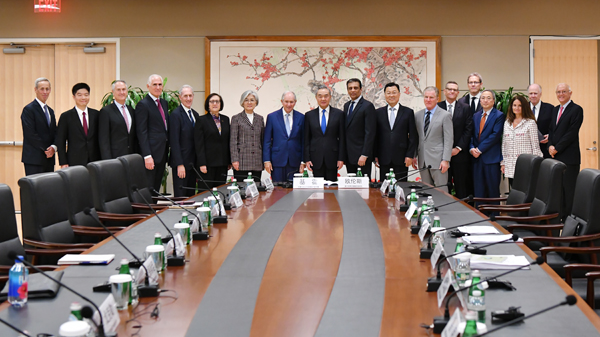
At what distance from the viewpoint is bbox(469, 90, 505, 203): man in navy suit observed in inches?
235

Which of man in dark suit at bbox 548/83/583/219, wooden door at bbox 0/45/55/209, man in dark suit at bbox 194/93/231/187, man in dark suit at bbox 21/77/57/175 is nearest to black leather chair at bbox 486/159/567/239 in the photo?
man in dark suit at bbox 548/83/583/219

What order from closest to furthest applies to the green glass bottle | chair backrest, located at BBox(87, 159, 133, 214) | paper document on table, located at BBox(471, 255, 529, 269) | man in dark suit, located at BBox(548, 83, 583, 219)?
the green glass bottle < paper document on table, located at BBox(471, 255, 529, 269) < chair backrest, located at BBox(87, 159, 133, 214) < man in dark suit, located at BBox(548, 83, 583, 219)

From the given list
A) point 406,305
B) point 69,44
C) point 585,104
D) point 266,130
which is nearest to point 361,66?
point 266,130

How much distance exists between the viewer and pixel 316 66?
765 cm

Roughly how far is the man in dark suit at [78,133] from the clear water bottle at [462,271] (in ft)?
15.4

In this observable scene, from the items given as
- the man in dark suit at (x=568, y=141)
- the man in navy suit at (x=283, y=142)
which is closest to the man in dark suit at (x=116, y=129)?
the man in navy suit at (x=283, y=142)

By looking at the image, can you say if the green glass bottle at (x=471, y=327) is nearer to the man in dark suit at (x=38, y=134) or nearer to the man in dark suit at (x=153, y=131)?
the man in dark suit at (x=153, y=131)

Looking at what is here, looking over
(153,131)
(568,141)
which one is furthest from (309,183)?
(568,141)

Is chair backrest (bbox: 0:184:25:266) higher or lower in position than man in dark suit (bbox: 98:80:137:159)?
lower

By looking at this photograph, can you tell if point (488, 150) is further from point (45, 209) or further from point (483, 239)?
point (45, 209)

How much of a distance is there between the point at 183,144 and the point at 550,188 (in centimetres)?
370

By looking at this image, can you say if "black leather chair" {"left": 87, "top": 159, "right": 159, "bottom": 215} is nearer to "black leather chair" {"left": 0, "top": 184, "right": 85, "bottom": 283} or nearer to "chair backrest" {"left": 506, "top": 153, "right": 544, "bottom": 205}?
"black leather chair" {"left": 0, "top": 184, "right": 85, "bottom": 283}

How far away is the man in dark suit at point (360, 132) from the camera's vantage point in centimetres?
593

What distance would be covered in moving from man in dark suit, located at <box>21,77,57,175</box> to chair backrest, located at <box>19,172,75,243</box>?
301 cm
